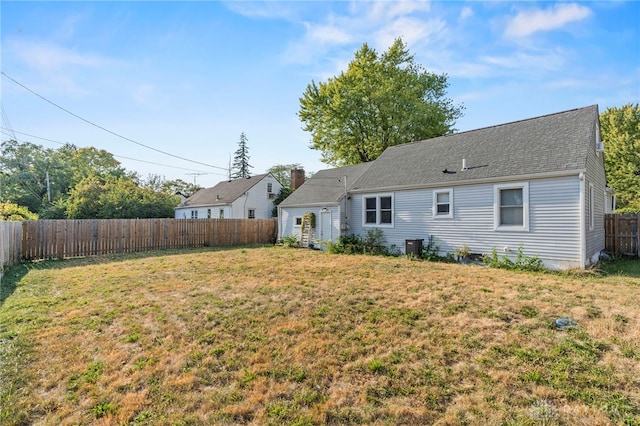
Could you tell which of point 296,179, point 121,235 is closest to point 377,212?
point 296,179

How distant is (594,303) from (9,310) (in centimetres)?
1033

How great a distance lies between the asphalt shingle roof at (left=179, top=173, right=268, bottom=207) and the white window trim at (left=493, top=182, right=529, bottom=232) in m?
20.3

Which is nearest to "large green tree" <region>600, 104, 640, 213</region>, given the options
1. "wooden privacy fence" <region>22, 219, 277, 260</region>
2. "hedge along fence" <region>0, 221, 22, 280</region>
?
"wooden privacy fence" <region>22, 219, 277, 260</region>

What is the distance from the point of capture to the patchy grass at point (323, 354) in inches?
108

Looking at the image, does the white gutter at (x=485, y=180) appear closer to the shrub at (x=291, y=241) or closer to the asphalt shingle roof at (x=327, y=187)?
the asphalt shingle roof at (x=327, y=187)

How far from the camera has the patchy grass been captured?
2.75 metres

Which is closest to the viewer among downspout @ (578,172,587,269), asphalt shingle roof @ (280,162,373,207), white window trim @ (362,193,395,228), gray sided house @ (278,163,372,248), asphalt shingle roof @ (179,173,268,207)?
A: downspout @ (578,172,587,269)

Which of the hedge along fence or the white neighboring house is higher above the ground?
the white neighboring house

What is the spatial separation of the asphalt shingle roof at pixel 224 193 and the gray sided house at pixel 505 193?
1515 cm

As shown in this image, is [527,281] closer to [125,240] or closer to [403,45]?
[125,240]

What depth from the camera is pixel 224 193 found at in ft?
92.5

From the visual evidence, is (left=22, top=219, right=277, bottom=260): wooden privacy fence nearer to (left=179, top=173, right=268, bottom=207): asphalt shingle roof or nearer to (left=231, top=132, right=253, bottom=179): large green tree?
(left=179, top=173, right=268, bottom=207): asphalt shingle roof

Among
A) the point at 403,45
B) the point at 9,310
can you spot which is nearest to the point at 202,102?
the point at 9,310

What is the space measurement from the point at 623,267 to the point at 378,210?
7.94 metres
